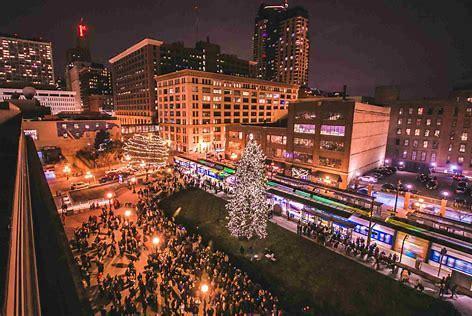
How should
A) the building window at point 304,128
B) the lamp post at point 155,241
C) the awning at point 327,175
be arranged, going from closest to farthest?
the lamp post at point 155,241 → the awning at point 327,175 → the building window at point 304,128

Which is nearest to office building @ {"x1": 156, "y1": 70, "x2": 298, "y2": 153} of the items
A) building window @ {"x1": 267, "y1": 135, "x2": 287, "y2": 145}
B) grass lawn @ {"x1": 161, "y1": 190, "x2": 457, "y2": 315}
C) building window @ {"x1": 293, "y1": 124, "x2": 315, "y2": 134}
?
building window @ {"x1": 267, "y1": 135, "x2": 287, "y2": 145}

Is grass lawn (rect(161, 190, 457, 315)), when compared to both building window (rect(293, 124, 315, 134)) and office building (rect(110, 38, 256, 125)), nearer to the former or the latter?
building window (rect(293, 124, 315, 134))

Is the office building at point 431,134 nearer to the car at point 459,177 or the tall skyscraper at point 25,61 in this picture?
the car at point 459,177

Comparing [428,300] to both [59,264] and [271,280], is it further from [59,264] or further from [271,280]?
[59,264]

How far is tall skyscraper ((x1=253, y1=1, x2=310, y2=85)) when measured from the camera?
5245 inches

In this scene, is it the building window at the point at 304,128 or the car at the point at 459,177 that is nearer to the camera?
the building window at the point at 304,128

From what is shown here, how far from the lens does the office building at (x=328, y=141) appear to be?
36906 mm

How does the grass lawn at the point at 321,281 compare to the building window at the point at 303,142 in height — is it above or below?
below

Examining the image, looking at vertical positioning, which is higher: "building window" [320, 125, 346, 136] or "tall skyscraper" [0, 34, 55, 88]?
"tall skyscraper" [0, 34, 55, 88]

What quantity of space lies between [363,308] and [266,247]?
27.7ft

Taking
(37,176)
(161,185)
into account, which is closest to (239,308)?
(37,176)

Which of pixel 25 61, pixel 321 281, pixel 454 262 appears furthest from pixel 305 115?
pixel 25 61

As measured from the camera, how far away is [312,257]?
20.5 metres

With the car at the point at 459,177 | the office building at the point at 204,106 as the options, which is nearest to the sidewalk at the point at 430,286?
the car at the point at 459,177
